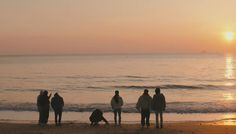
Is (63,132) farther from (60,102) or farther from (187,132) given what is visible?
(187,132)

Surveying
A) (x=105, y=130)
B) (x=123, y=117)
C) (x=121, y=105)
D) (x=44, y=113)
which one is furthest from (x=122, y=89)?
(x=105, y=130)

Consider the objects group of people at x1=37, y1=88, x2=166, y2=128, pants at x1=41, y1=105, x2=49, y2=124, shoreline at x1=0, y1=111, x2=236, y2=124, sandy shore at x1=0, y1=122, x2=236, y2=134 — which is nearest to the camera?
sandy shore at x1=0, y1=122, x2=236, y2=134

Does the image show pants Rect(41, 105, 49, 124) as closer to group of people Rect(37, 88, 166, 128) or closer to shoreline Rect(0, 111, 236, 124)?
group of people Rect(37, 88, 166, 128)

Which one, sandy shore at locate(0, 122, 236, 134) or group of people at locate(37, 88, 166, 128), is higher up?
group of people at locate(37, 88, 166, 128)

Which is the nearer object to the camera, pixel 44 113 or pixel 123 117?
pixel 44 113

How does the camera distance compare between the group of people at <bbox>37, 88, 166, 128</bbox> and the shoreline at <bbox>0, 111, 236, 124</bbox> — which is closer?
the group of people at <bbox>37, 88, 166, 128</bbox>

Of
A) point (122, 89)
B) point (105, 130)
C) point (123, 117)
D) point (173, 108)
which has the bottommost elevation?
point (105, 130)

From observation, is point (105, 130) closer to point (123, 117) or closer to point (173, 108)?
point (123, 117)

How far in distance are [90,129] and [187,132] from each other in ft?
13.9

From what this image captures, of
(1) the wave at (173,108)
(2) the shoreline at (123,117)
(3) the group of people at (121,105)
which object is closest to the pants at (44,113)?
(3) the group of people at (121,105)

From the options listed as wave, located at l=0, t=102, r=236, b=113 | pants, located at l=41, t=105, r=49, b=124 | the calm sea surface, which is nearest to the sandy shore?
pants, located at l=41, t=105, r=49, b=124

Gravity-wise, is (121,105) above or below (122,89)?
below

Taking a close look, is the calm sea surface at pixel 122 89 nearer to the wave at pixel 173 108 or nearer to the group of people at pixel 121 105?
the wave at pixel 173 108

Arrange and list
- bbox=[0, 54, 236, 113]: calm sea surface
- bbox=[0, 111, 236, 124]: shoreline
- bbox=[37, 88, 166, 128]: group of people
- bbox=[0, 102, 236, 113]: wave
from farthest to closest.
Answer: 1. bbox=[0, 54, 236, 113]: calm sea surface
2. bbox=[0, 102, 236, 113]: wave
3. bbox=[0, 111, 236, 124]: shoreline
4. bbox=[37, 88, 166, 128]: group of people
